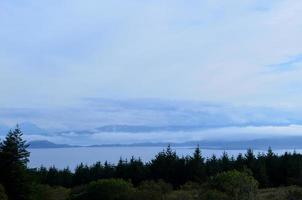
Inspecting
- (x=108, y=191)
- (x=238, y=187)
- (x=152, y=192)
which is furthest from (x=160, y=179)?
(x=238, y=187)

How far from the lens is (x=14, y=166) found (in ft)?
117

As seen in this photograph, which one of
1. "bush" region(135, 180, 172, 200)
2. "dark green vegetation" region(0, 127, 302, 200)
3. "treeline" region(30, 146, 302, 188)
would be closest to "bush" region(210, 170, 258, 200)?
"dark green vegetation" region(0, 127, 302, 200)

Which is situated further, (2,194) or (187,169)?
(187,169)

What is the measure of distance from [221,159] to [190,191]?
31614mm

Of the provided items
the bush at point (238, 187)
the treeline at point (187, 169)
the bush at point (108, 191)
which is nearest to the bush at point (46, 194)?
the bush at point (108, 191)

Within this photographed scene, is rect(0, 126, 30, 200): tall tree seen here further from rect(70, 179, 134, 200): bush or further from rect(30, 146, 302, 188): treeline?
rect(30, 146, 302, 188): treeline

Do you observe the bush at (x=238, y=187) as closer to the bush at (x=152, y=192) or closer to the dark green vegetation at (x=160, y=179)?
the dark green vegetation at (x=160, y=179)

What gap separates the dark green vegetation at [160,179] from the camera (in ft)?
116

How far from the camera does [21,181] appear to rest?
35.5 meters

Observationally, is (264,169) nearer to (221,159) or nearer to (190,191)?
(221,159)

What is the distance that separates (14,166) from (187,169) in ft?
95.0

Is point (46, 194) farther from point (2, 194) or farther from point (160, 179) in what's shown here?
point (160, 179)

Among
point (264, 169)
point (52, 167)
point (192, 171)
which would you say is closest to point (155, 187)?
point (192, 171)

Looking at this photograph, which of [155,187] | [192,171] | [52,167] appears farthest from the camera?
[52,167]
